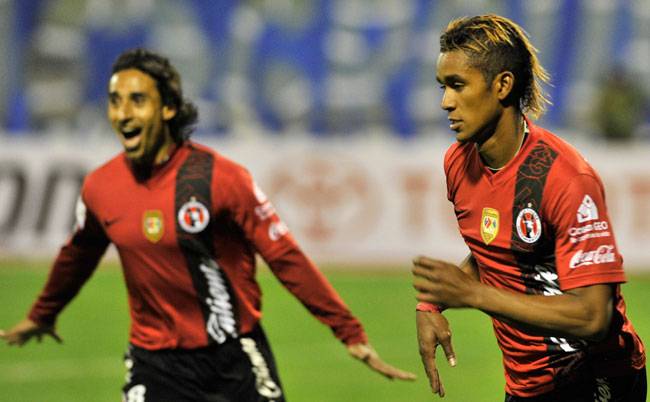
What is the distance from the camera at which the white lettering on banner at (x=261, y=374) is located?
5.46 m

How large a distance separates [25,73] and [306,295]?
35.4 feet

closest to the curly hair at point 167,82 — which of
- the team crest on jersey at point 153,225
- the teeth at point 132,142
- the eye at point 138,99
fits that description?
the eye at point 138,99

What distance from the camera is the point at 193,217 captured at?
215 inches

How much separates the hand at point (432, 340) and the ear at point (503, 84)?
899mm

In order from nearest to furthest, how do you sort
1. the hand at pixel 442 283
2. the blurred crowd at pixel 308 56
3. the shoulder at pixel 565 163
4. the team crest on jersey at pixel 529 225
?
the hand at pixel 442 283 → the shoulder at pixel 565 163 → the team crest on jersey at pixel 529 225 → the blurred crowd at pixel 308 56

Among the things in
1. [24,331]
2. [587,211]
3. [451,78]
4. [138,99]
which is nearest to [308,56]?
[24,331]

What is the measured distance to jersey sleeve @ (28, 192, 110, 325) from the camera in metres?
5.84

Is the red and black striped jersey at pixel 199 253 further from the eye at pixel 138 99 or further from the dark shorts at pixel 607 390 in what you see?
the dark shorts at pixel 607 390

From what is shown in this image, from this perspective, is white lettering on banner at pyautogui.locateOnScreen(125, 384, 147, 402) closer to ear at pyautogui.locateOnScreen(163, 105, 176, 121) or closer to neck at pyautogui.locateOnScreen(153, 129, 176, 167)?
neck at pyautogui.locateOnScreen(153, 129, 176, 167)

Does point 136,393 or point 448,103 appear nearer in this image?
point 448,103

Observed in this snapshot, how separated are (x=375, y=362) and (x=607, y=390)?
1274 millimetres

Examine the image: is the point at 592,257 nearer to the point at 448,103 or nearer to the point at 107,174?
the point at 448,103

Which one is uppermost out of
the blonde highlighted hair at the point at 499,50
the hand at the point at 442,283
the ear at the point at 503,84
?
the blonde highlighted hair at the point at 499,50

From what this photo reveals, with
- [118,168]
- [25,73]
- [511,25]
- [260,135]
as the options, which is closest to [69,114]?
[25,73]
